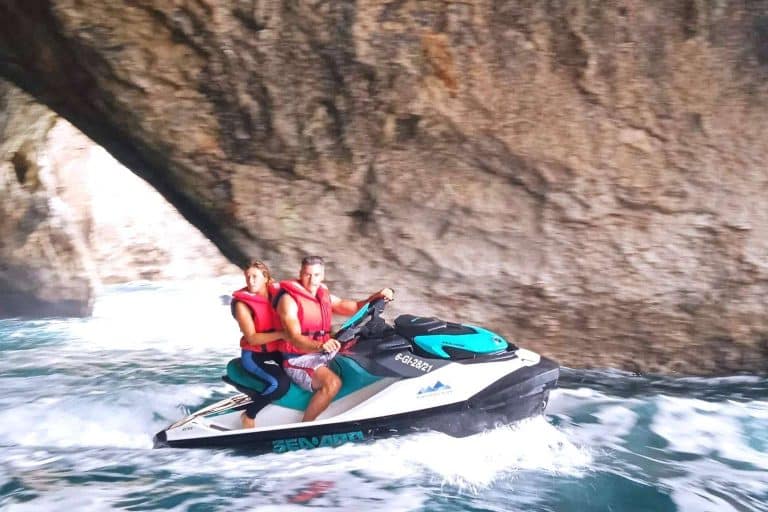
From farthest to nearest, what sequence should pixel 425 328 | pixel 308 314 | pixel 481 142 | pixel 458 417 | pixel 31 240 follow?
1. pixel 31 240
2. pixel 481 142
3. pixel 308 314
4. pixel 425 328
5. pixel 458 417

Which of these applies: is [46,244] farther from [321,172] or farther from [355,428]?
[355,428]

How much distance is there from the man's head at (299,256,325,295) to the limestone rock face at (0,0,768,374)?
5.71 ft

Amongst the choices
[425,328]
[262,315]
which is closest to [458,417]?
[425,328]

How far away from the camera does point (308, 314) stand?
421 cm

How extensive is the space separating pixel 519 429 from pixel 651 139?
104 inches

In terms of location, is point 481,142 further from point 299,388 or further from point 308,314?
point 299,388

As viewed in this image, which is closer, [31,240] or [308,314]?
[308,314]

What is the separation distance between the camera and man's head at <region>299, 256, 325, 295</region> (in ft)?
14.2

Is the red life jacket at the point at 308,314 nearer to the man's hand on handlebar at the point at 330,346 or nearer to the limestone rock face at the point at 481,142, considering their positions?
the man's hand on handlebar at the point at 330,346

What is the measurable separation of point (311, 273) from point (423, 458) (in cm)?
113

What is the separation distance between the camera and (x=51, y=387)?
620 centimetres

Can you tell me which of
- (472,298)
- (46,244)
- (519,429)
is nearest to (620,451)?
(519,429)

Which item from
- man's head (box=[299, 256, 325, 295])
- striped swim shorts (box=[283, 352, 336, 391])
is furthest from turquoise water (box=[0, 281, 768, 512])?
man's head (box=[299, 256, 325, 295])

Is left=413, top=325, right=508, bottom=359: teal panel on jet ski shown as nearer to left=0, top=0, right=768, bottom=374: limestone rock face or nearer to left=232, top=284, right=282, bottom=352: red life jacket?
left=232, top=284, right=282, bottom=352: red life jacket
